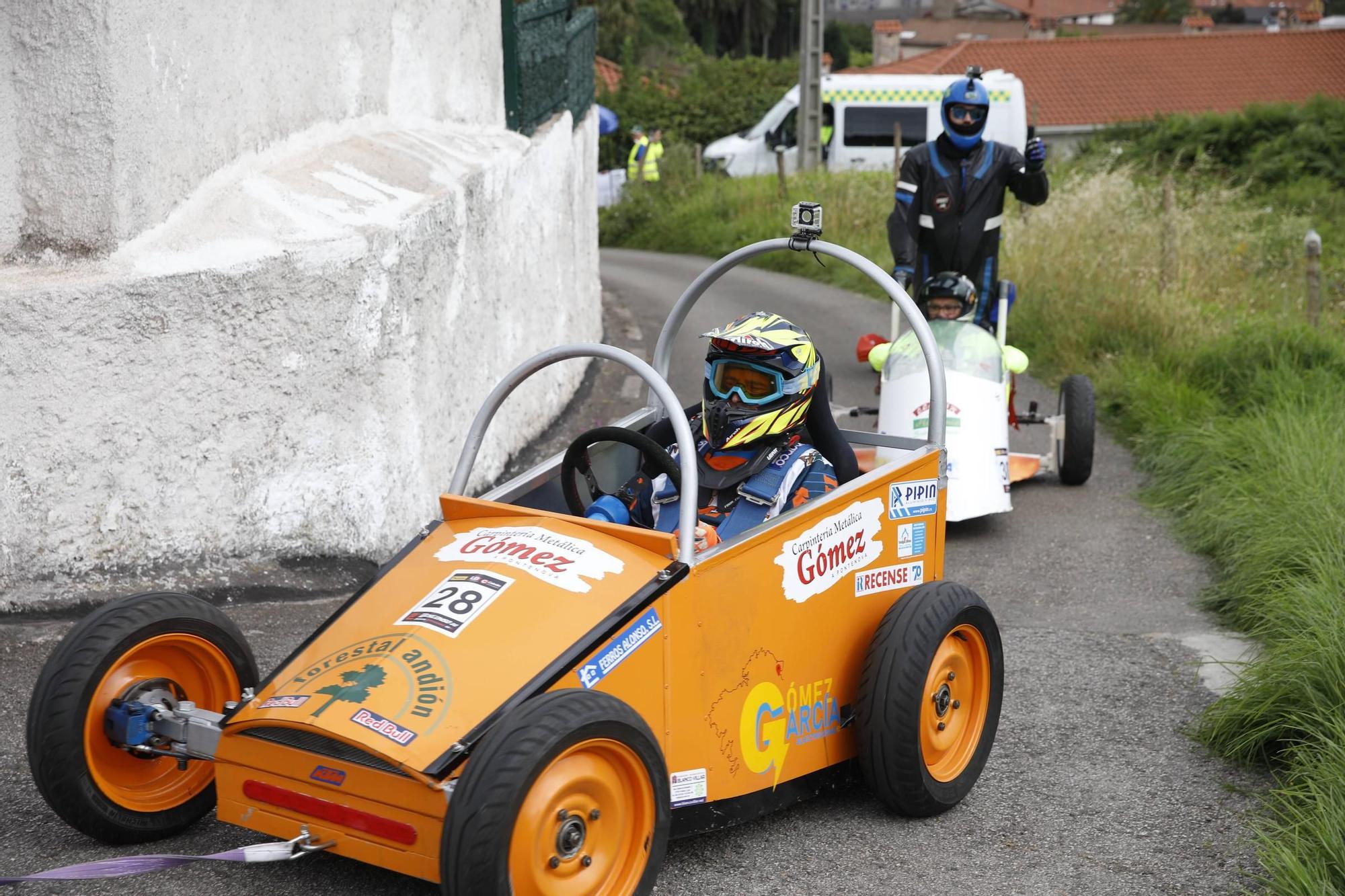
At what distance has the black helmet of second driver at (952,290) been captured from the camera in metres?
7.60

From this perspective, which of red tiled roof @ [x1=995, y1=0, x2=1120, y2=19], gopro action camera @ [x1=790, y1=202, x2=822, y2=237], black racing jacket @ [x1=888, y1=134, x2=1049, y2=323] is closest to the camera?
gopro action camera @ [x1=790, y1=202, x2=822, y2=237]

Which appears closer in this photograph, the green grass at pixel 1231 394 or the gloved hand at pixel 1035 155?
the green grass at pixel 1231 394

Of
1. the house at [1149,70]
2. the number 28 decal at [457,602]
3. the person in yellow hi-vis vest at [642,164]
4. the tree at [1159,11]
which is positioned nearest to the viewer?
the number 28 decal at [457,602]

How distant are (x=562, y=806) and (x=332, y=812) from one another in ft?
1.87

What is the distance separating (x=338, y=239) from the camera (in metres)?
5.72

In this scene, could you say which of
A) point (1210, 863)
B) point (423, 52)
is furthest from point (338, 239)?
point (1210, 863)

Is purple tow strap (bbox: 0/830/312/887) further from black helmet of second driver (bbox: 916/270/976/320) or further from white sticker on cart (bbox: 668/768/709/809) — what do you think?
black helmet of second driver (bbox: 916/270/976/320)

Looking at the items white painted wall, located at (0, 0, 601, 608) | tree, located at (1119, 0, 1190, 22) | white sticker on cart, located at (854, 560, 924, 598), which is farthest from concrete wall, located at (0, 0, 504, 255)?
tree, located at (1119, 0, 1190, 22)

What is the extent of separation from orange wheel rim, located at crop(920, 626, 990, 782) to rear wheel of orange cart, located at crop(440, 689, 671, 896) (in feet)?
3.88

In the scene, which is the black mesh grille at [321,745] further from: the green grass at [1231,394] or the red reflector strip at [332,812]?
the green grass at [1231,394]

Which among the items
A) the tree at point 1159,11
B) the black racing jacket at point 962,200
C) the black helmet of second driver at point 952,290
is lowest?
the black helmet of second driver at point 952,290

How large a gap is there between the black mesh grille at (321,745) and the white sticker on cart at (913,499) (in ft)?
6.00

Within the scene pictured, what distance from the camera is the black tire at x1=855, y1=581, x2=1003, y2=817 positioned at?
399cm

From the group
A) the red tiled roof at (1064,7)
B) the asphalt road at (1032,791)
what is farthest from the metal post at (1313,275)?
the red tiled roof at (1064,7)
